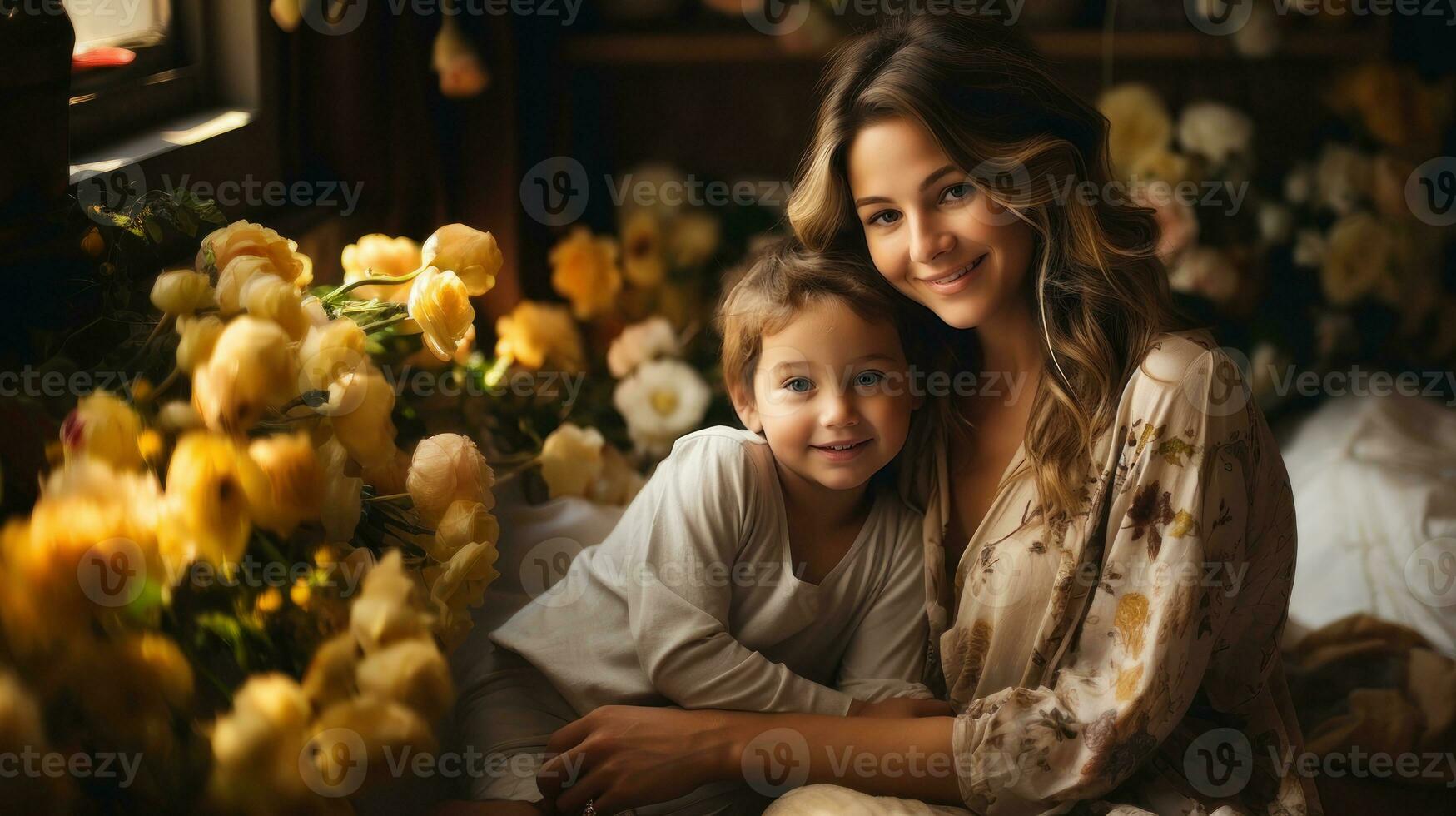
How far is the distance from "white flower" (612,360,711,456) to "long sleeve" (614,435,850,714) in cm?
37

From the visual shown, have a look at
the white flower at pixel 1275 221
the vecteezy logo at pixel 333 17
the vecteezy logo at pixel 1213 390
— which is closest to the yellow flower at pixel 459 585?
the vecteezy logo at pixel 1213 390

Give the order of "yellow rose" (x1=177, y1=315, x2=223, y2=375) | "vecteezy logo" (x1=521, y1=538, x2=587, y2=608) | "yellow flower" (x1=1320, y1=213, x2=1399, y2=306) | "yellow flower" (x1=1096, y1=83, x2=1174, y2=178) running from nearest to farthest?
"yellow rose" (x1=177, y1=315, x2=223, y2=375) → "vecteezy logo" (x1=521, y1=538, x2=587, y2=608) → "yellow flower" (x1=1096, y1=83, x2=1174, y2=178) → "yellow flower" (x1=1320, y1=213, x2=1399, y2=306)

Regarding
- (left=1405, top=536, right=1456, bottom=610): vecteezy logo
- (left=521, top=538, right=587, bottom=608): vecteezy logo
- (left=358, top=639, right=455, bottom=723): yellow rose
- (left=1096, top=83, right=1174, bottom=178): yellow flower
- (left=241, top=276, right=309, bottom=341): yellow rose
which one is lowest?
(left=1405, top=536, right=1456, bottom=610): vecteezy logo

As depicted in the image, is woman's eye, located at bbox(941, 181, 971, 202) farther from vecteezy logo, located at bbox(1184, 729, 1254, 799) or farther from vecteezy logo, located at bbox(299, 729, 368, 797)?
vecteezy logo, located at bbox(299, 729, 368, 797)

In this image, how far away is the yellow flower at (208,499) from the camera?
60cm

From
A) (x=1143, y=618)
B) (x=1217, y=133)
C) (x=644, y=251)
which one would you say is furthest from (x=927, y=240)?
(x=1217, y=133)

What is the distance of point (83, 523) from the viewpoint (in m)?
0.55

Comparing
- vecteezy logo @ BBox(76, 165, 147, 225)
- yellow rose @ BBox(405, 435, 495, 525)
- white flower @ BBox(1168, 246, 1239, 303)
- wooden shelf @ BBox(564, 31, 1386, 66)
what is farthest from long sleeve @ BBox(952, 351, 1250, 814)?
wooden shelf @ BBox(564, 31, 1386, 66)

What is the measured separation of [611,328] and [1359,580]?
1.07 metres

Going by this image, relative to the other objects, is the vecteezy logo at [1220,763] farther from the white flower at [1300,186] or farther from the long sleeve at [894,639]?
the white flower at [1300,186]

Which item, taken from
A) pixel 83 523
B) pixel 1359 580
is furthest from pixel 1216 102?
pixel 83 523

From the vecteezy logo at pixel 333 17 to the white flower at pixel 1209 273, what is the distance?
1.31 metres

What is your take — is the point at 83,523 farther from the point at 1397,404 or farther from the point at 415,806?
the point at 1397,404

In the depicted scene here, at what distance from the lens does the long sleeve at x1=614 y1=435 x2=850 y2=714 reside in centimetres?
95
